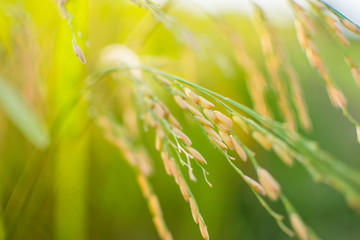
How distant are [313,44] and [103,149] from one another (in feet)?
3.59

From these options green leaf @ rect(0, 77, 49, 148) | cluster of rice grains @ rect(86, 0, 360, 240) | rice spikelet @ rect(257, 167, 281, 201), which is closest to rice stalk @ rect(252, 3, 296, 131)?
cluster of rice grains @ rect(86, 0, 360, 240)

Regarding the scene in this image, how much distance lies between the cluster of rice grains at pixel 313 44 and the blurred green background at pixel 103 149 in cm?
23

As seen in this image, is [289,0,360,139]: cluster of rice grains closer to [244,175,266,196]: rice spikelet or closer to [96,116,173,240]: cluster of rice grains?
[244,175,266,196]: rice spikelet

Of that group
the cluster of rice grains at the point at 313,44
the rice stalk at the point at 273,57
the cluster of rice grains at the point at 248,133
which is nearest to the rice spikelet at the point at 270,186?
the cluster of rice grains at the point at 248,133

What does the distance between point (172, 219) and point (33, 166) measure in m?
0.60

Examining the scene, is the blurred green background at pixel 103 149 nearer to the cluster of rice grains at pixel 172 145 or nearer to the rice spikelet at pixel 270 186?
the cluster of rice grains at pixel 172 145

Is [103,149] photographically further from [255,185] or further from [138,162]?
[255,185]

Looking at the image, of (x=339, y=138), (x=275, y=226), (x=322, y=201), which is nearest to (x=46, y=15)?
(x=275, y=226)

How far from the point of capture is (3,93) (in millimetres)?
572

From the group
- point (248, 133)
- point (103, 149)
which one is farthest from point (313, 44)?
point (103, 149)

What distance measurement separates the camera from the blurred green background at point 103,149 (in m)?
0.72

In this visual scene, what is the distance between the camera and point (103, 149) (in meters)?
1.46

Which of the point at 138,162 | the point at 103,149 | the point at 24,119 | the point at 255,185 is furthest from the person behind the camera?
the point at 103,149

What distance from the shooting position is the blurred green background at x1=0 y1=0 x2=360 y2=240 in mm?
723
